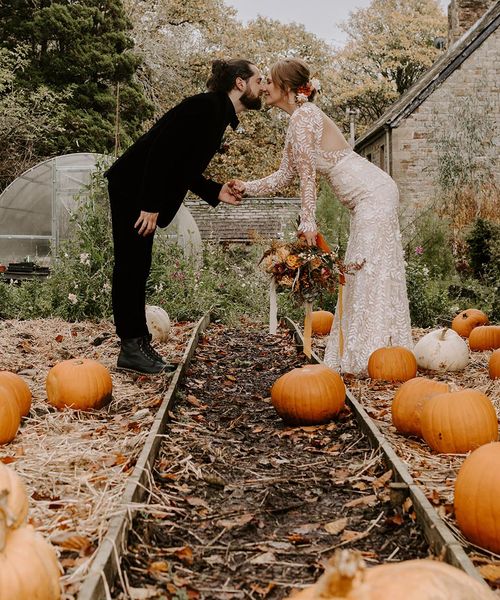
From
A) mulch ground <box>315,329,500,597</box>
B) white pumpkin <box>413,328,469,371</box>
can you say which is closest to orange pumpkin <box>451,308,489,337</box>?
mulch ground <box>315,329,500,597</box>

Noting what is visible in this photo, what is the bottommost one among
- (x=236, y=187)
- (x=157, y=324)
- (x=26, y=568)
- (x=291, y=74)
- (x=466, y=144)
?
(x=157, y=324)

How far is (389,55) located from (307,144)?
38605mm

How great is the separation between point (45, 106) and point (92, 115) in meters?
1.78

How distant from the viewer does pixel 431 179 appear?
23.1m

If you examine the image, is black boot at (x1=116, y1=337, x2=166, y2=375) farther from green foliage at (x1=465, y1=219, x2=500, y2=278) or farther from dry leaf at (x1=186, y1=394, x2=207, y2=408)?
green foliage at (x1=465, y1=219, x2=500, y2=278)

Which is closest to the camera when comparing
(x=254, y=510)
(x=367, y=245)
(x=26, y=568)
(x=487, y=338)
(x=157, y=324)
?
(x=26, y=568)

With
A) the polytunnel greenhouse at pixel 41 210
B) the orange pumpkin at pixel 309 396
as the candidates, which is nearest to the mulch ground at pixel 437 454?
the orange pumpkin at pixel 309 396

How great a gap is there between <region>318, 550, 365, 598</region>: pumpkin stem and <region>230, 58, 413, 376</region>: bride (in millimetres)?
4682

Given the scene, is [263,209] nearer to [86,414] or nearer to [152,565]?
[86,414]

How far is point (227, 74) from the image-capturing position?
571 cm

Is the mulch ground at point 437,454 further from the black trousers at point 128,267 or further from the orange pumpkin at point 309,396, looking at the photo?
the black trousers at point 128,267

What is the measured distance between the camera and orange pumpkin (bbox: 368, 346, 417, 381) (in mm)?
5738

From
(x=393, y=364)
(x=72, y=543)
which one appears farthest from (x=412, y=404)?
(x=72, y=543)

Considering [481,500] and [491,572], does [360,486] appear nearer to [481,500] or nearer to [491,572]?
[481,500]
